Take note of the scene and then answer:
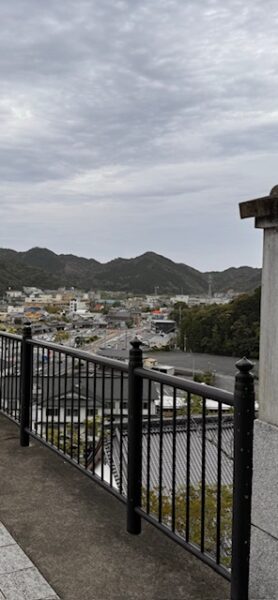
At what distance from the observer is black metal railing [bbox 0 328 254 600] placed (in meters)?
1.72

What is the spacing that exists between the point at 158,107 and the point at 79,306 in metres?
65.5

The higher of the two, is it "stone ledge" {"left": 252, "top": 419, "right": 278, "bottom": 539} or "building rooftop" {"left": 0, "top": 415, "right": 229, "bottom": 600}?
"stone ledge" {"left": 252, "top": 419, "right": 278, "bottom": 539}

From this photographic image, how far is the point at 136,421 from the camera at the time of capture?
97.4 inches

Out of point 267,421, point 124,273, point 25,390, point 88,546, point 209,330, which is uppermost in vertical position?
point 124,273

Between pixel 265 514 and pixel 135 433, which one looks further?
pixel 135 433

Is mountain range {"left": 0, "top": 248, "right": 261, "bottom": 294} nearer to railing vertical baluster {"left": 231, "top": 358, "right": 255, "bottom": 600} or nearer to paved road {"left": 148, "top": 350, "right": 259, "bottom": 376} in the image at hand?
paved road {"left": 148, "top": 350, "right": 259, "bottom": 376}

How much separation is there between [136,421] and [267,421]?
993 millimetres

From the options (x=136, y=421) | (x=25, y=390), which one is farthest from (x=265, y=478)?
(x=25, y=390)

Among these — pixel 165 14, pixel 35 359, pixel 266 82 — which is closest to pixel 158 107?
Result: pixel 165 14

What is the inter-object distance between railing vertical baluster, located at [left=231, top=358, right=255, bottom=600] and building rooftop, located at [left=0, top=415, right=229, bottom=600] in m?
0.35

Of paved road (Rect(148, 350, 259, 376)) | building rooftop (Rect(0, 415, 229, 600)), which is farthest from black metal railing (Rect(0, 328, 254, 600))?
paved road (Rect(148, 350, 259, 376))

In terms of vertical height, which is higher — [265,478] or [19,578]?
[265,478]

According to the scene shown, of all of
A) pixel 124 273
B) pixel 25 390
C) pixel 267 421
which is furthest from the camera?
pixel 124 273

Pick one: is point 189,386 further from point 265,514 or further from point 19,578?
point 19,578
